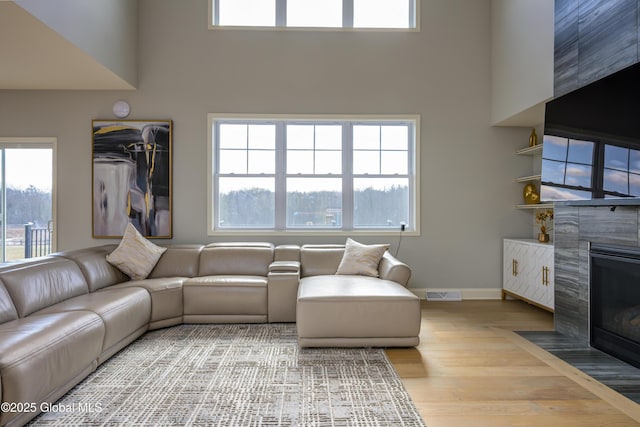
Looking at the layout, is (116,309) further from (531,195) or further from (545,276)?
(531,195)

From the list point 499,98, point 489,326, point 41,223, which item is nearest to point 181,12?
point 41,223

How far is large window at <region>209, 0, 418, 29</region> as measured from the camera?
5.30 m

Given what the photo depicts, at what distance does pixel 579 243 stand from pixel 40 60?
525cm

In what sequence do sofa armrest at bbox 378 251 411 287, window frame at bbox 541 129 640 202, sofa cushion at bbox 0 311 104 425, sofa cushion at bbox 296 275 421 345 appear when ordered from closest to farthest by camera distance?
sofa cushion at bbox 0 311 104 425, window frame at bbox 541 129 640 202, sofa cushion at bbox 296 275 421 345, sofa armrest at bbox 378 251 411 287

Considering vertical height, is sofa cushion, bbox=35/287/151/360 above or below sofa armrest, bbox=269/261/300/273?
below

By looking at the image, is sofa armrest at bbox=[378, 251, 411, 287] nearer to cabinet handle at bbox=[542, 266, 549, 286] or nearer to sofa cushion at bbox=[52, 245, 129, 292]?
cabinet handle at bbox=[542, 266, 549, 286]

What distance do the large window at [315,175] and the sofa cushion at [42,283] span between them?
6.39 ft

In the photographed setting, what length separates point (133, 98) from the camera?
5.19 metres

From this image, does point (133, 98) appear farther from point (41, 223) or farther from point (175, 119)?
point (41, 223)

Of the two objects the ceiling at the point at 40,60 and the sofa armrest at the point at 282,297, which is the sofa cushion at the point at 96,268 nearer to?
the sofa armrest at the point at 282,297

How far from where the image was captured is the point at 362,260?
439 cm

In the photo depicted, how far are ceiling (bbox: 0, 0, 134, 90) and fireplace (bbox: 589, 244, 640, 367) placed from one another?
4709mm

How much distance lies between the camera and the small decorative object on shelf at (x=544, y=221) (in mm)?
4738

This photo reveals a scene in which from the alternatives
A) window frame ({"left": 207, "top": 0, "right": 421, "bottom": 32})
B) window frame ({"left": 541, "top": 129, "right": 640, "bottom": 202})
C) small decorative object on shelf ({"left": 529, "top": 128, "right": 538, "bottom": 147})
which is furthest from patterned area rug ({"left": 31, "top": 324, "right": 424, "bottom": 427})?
window frame ({"left": 207, "top": 0, "right": 421, "bottom": 32})
